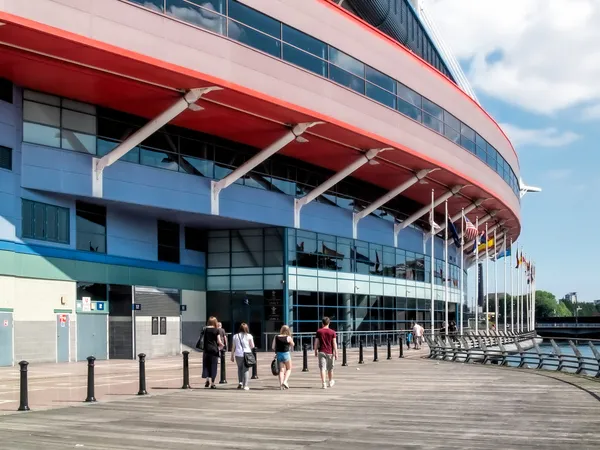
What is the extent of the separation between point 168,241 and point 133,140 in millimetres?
8453

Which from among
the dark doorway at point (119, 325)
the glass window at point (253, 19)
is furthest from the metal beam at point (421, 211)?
the dark doorway at point (119, 325)

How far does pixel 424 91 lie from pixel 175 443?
117 ft

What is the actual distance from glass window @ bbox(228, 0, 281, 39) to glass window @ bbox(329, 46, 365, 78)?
377 cm

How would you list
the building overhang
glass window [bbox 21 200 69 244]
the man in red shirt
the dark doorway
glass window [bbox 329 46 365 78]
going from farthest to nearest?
glass window [bbox 329 46 365 78] < the dark doorway < glass window [bbox 21 200 69 244] < the building overhang < the man in red shirt

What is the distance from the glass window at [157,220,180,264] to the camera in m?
38.1

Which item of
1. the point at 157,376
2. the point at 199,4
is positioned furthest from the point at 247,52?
the point at 157,376

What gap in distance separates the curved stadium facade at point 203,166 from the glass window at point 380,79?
0.12m

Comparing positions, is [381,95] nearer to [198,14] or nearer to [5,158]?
[198,14]

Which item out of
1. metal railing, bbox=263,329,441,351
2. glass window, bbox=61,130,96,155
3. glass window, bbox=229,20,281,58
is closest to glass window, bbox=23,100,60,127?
glass window, bbox=61,130,96,155

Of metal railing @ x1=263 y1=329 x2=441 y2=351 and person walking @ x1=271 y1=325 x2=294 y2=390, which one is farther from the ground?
person walking @ x1=271 y1=325 x2=294 y2=390

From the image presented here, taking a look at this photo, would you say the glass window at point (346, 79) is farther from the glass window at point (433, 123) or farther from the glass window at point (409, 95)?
the glass window at point (433, 123)

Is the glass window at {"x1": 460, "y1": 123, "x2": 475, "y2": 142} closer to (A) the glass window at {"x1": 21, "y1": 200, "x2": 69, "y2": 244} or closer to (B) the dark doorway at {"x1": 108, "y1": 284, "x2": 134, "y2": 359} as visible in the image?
(B) the dark doorway at {"x1": 108, "y1": 284, "x2": 134, "y2": 359}

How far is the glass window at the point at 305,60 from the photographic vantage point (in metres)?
34.5

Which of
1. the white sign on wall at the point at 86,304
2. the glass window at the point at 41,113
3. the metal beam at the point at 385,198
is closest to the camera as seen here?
the glass window at the point at 41,113
